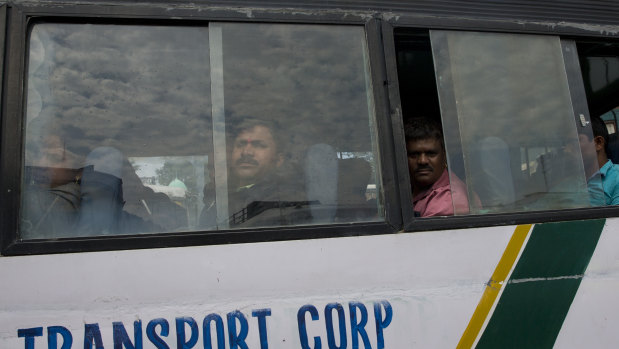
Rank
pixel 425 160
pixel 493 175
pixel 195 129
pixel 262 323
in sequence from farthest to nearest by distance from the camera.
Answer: pixel 425 160 → pixel 493 175 → pixel 195 129 → pixel 262 323

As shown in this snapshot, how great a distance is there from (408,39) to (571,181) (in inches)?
38.4

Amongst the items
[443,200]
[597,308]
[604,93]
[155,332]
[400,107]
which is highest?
[604,93]

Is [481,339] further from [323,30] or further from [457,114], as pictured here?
[323,30]

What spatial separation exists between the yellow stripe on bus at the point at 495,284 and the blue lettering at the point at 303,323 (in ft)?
1.81

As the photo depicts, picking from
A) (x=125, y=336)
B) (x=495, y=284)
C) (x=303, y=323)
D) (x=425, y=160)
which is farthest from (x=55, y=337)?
(x=425, y=160)

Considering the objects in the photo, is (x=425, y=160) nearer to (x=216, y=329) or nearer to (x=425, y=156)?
(x=425, y=156)

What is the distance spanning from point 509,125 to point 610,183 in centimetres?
62

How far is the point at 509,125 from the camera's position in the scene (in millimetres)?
1873

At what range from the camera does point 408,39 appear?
1.86 meters

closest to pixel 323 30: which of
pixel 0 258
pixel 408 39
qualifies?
pixel 408 39

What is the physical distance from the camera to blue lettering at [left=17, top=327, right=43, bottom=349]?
1348mm

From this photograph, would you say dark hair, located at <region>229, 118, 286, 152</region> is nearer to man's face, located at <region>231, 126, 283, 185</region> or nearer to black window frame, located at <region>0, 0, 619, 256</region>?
man's face, located at <region>231, 126, 283, 185</region>

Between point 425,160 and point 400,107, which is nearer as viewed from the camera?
point 400,107

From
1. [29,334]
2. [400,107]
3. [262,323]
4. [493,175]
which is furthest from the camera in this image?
[493,175]
